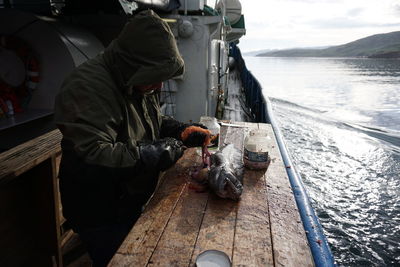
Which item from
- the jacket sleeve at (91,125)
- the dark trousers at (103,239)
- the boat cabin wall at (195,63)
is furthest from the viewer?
the boat cabin wall at (195,63)

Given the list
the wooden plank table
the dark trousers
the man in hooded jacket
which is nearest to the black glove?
the man in hooded jacket

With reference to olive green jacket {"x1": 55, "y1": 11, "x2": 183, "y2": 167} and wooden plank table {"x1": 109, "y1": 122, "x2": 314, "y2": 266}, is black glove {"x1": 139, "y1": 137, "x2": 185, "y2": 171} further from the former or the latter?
wooden plank table {"x1": 109, "y1": 122, "x2": 314, "y2": 266}

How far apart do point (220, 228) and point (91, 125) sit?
94cm

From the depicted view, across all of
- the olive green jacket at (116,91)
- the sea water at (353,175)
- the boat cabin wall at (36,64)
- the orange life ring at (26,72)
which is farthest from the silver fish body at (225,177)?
the sea water at (353,175)

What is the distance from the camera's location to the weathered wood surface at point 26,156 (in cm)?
215

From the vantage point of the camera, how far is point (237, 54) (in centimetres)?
2261

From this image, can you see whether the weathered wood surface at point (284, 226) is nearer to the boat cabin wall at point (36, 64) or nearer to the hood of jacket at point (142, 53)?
the hood of jacket at point (142, 53)

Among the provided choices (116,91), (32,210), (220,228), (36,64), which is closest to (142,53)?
(116,91)

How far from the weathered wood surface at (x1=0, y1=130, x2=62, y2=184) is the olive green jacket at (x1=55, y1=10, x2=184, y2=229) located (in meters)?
0.43

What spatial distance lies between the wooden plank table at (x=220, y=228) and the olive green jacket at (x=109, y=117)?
0.31 m

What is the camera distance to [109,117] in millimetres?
1745

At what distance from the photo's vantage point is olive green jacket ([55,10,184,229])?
1665 mm

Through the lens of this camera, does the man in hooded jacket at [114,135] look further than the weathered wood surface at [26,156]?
No

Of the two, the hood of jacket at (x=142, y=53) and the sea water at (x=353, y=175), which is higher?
the hood of jacket at (x=142, y=53)
